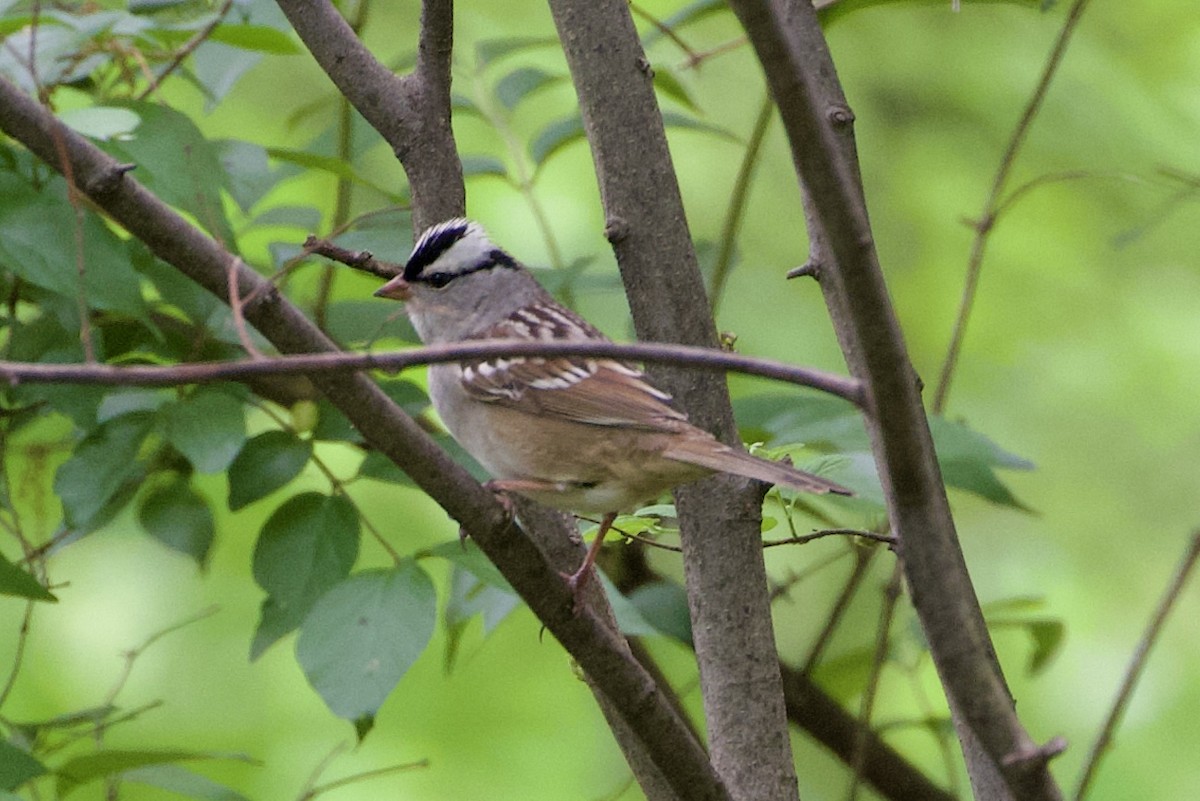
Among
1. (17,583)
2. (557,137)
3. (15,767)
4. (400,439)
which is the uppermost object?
(557,137)

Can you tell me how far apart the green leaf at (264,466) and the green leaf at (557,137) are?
0.77 meters

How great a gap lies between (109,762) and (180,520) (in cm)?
66

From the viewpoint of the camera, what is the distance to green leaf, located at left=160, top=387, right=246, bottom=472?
199 cm

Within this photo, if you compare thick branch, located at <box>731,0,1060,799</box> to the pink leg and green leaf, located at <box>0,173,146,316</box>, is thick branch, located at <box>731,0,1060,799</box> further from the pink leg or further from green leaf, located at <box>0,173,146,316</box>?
green leaf, located at <box>0,173,146,316</box>

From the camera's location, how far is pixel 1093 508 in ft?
11.7

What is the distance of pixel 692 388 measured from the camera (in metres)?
1.89

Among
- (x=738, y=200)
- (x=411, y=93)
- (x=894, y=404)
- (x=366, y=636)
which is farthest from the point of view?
(x=738, y=200)

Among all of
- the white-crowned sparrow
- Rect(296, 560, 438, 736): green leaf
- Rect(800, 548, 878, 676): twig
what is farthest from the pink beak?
Rect(800, 548, 878, 676): twig

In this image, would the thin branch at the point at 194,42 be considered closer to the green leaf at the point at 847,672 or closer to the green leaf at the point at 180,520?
the green leaf at the point at 180,520

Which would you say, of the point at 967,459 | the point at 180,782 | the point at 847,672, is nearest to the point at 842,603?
the point at 847,672

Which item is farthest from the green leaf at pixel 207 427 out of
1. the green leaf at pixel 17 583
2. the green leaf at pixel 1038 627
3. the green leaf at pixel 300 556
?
the green leaf at pixel 1038 627

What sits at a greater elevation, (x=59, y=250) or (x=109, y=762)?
(x=59, y=250)

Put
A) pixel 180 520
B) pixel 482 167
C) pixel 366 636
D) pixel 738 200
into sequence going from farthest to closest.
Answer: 1. pixel 738 200
2. pixel 482 167
3. pixel 180 520
4. pixel 366 636

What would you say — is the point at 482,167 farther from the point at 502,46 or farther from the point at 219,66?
the point at 219,66
